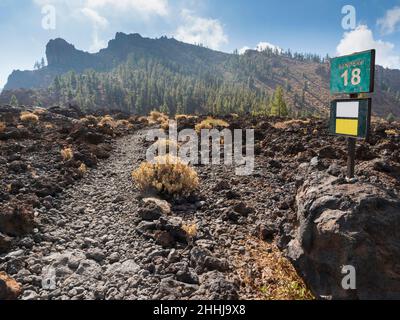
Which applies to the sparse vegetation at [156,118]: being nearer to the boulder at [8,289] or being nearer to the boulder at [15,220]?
the boulder at [15,220]

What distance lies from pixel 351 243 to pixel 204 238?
296 cm

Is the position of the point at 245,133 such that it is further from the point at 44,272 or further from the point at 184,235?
the point at 44,272

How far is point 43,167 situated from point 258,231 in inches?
338


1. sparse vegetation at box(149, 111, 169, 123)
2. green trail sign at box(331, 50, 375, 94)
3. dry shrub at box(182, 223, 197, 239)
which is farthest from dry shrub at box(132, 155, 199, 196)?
sparse vegetation at box(149, 111, 169, 123)

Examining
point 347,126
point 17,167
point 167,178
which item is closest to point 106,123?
point 17,167

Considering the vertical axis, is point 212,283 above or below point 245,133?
below

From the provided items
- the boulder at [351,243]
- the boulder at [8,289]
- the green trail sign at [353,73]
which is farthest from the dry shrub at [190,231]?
the green trail sign at [353,73]

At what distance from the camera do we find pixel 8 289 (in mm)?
4195

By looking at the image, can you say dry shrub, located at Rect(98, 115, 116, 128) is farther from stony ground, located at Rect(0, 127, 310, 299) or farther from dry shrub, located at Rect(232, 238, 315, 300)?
dry shrub, located at Rect(232, 238, 315, 300)

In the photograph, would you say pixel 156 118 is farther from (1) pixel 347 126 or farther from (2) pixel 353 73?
(2) pixel 353 73

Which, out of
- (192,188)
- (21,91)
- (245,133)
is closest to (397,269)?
(192,188)

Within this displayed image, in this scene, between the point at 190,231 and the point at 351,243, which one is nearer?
the point at 351,243

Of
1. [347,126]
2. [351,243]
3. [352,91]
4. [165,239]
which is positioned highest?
[352,91]

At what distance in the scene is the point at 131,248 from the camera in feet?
18.6
